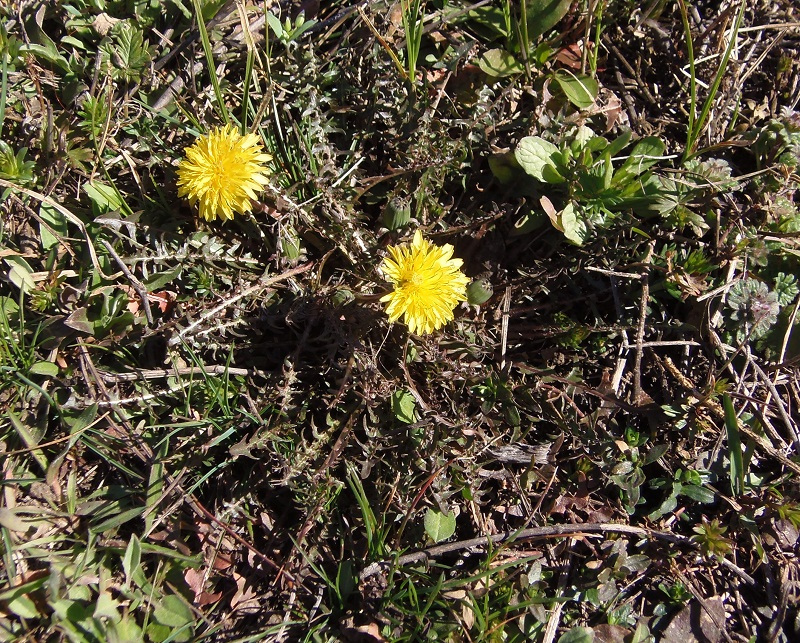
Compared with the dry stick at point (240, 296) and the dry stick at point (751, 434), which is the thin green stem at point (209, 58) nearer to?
the dry stick at point (240, 296)

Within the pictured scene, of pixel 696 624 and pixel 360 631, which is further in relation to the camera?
pixel 696 624

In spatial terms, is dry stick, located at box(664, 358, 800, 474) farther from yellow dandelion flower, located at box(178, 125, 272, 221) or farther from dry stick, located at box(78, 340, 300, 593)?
yellow dandelion flower, located at box(178, 125, 272, 221)

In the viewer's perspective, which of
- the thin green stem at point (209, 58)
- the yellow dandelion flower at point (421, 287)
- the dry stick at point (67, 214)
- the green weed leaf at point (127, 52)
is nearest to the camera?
the yellow dandelion flower at point (421, 287)

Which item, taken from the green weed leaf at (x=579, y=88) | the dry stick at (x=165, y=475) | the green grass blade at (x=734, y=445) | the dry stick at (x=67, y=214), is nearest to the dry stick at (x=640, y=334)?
the green grass blade at (x=734, y=445)

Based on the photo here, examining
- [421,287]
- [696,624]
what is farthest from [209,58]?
[696,624]

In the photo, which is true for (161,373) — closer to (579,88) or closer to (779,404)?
(579,88)

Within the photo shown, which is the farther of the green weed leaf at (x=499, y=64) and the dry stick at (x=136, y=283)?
the green weed leaf at (x=499, y=64)
